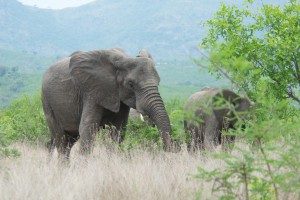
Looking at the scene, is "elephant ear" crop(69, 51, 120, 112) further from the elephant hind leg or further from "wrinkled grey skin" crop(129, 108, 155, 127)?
"wrinkled grey skin" crop(129, 108, 155, 127)

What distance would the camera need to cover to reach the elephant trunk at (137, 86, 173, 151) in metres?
8.44

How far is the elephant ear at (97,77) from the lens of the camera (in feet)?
31.3

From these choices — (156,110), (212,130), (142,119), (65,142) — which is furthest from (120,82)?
(142,119)

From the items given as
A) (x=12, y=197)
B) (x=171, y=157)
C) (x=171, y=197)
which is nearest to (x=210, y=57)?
(x=171, y=197)

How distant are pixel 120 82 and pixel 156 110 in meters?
1.19

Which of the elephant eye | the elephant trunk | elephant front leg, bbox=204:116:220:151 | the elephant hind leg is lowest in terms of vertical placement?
the elephant hind leg

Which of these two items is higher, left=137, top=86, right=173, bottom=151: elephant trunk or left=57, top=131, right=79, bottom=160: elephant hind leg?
left=137, top=86, right=173, bottom=151: elephant trunk

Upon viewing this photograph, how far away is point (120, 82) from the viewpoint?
9.47 metres

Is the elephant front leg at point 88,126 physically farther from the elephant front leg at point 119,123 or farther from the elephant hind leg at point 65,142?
the elephant hind leg at point 65,142

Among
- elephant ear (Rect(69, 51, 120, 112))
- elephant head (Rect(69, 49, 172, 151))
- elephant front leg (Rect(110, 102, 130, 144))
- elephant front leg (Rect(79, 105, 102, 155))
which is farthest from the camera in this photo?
elephant front leg (Rect(110, 102, 130, 144))

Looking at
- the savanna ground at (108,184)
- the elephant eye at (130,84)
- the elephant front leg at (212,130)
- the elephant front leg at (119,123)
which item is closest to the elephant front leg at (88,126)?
the elephant front leg at (119,123)

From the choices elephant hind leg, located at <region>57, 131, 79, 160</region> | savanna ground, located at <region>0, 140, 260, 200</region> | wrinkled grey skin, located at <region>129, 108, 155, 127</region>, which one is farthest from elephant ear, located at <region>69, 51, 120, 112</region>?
savanna ground, located at <region>0, 140, 260, 200</region>

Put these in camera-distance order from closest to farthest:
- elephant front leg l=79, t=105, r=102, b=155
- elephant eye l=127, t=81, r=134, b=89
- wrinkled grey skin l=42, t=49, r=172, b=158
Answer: wrinkled grey skin l=42, t=49, r=172, b=158 → elephant eye l=127, t=81, r=134, b=89 → elephant front leg l=79, t=105, r=102, b=155

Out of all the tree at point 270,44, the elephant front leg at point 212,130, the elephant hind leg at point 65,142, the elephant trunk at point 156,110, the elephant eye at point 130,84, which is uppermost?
the tree at point 270,44
